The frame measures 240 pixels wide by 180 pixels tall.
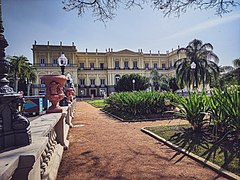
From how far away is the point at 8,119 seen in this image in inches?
61.7

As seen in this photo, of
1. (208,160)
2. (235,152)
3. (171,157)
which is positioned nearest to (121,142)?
(171,157)

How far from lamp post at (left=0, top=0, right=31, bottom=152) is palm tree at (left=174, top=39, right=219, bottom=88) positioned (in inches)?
1036

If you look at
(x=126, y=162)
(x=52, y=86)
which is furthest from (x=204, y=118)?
(x=52, y=86)

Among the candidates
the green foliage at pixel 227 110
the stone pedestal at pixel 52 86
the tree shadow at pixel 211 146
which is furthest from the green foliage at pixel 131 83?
the stone pedestal at pixel 52 86

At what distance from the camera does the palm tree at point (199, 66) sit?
1019 inches

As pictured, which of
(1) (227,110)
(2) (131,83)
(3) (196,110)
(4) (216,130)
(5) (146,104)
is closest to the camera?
(1) (227,110)

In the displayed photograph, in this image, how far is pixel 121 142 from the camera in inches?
199

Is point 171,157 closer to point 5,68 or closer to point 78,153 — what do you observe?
point 78,153

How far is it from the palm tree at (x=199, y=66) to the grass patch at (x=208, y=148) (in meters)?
22.1

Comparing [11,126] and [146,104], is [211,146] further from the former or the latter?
[146,104]

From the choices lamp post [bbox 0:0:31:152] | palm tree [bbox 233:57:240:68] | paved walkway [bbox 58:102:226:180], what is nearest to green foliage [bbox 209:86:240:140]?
paved walkway [bbox 58:102:226:180]

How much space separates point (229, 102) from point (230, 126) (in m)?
0.61

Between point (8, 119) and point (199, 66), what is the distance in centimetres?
2767

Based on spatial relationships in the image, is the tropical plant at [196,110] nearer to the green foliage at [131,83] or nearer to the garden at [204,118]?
the garden at [204,118]
